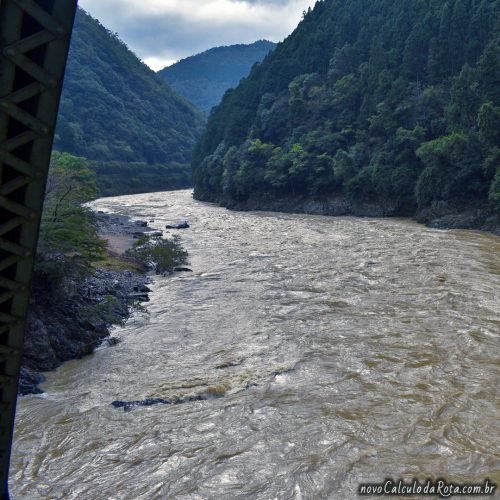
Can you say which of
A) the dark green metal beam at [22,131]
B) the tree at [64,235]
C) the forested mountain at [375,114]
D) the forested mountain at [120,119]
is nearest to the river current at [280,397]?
the tree at [64,235]

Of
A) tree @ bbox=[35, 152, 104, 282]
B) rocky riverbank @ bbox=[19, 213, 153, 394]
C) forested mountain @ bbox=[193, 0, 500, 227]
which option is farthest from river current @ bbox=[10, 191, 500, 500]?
forested mountain @ bbox=[193, 0, 500, 227]

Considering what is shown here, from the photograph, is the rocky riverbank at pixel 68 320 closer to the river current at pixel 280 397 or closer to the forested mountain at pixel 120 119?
the river current at pixel 280 397

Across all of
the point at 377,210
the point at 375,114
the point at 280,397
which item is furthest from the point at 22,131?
the point at 375,114

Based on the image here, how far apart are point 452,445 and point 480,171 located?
38132mm

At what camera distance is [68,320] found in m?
13.9

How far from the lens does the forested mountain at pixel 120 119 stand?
116m

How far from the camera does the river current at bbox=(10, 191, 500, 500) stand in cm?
744

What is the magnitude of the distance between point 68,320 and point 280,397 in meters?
7.16

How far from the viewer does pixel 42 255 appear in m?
13.3

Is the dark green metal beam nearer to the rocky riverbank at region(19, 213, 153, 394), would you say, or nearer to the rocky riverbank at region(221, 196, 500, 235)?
the rocky riverbank at region(19, 213, 153, 394)

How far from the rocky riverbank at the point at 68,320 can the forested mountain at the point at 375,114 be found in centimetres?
3030

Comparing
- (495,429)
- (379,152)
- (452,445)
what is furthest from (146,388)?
(379,152)

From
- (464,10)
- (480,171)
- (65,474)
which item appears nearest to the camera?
(65,474)

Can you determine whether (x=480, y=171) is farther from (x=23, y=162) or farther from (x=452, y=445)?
(x=23, y=162)
